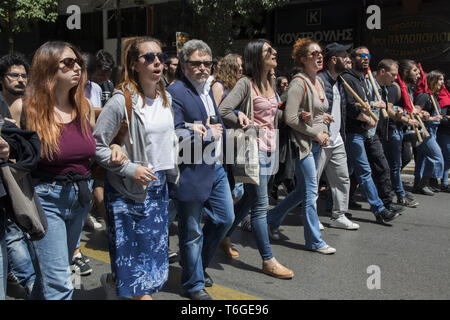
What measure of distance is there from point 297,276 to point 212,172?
1.28 metres

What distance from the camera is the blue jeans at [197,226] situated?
12.0 feet

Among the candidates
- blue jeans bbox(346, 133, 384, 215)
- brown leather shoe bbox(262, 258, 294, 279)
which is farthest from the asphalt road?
blue jeans bbox(346, 133, 384, 215)

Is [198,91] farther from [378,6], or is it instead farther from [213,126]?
[378,6]

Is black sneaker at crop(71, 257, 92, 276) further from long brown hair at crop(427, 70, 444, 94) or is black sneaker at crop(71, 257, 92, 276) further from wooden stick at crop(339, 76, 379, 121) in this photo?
long brown hair at crop(427, 70, 444, 94)

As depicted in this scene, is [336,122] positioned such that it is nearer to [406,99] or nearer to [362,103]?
[362,103]

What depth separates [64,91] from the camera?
119 inches

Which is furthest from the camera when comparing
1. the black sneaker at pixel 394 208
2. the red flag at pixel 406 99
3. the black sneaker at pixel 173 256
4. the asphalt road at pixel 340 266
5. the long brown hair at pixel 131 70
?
the red flag at pixel 406 99

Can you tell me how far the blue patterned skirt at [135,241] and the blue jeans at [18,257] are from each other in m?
0.98

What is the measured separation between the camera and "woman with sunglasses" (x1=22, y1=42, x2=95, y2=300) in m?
2.80

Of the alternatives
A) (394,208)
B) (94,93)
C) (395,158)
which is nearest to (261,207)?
(94,93)

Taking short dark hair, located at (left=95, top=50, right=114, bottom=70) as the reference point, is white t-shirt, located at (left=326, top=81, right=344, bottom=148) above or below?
below

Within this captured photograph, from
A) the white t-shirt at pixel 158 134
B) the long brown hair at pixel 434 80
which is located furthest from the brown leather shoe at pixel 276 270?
the long brown hair at pixel 434 80

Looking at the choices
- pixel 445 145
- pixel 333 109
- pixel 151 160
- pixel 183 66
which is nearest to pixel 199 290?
pixel 151 160

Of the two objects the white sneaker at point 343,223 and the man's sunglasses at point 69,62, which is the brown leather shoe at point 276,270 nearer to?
the white sneaker at point 343,223
